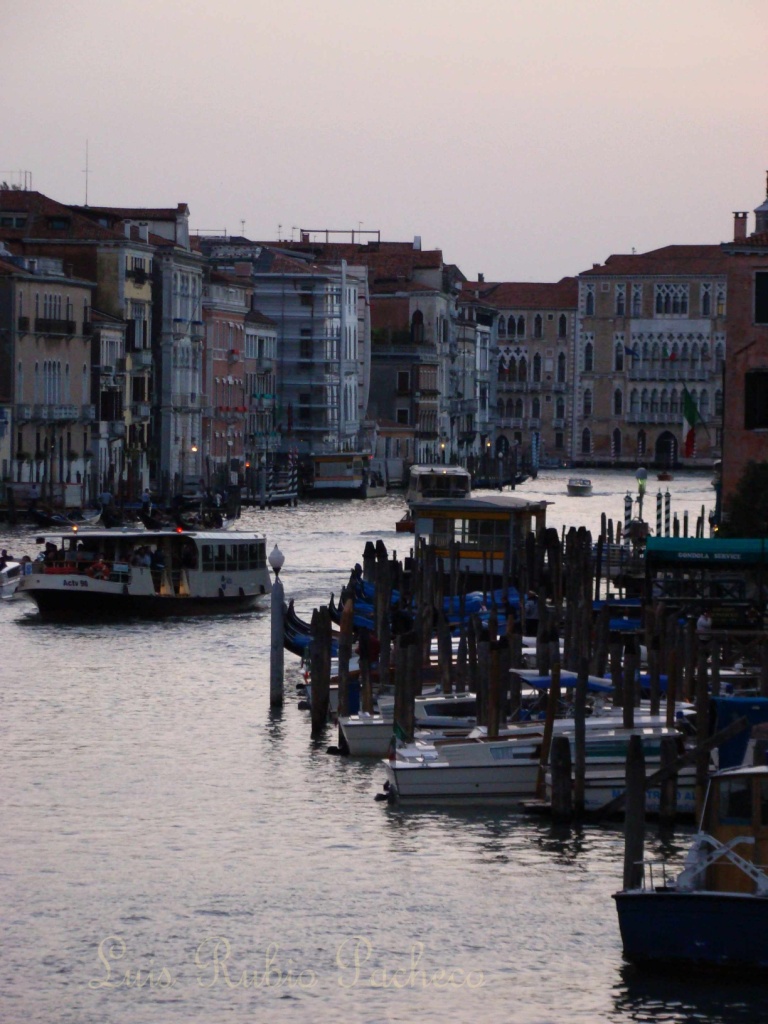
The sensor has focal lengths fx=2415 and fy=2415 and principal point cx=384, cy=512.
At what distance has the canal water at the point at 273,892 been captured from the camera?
11680 millimetres

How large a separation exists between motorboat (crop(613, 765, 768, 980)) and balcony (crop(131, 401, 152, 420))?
4656 centimetres

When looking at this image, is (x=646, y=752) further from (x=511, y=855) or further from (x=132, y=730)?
(x=132, y=730)

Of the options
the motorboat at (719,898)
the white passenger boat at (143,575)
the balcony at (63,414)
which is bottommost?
the motorboat at (719,898)

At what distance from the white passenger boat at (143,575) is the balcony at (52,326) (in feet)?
71.4

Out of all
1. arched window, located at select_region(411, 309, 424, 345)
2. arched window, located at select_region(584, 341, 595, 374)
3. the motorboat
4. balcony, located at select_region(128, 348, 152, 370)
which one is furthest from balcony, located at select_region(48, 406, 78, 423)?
arched window, located at select_region(584, 341, 595, 374)

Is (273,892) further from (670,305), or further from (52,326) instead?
(670,305)

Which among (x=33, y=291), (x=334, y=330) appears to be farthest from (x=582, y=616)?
(x=334, y=330)

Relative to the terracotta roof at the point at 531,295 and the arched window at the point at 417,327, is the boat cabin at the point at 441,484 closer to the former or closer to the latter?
the arched window at the point at 417,327

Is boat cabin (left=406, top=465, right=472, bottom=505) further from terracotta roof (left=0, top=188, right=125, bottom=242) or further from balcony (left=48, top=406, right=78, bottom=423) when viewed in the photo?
terracotta roof (left=0, top=188, right=125, bottom=242)

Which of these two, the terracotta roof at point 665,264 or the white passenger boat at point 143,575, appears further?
the terracotta roof at point 665,264

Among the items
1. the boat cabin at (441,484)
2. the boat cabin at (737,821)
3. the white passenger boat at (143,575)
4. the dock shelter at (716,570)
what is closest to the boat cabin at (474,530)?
the white passenger boat at (143,575)

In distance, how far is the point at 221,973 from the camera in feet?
39.9

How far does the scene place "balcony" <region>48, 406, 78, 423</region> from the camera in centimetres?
5147

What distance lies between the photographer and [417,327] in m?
84.7
